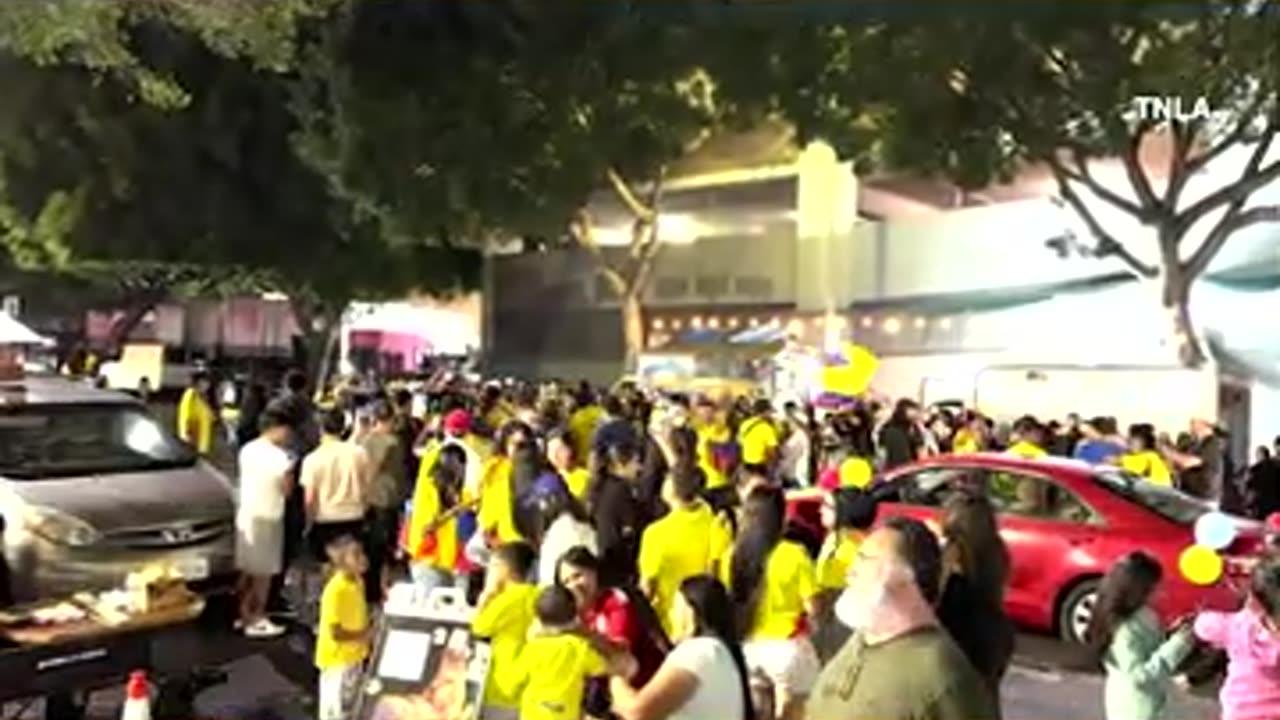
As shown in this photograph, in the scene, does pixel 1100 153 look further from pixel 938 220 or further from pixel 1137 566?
pixel 1137 566

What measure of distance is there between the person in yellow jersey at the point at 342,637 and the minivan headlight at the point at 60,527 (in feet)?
5.04

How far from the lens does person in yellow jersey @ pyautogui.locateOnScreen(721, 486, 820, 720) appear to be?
17.6 feet

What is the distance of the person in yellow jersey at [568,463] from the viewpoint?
294 inches

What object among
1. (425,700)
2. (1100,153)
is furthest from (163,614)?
(1100,153)

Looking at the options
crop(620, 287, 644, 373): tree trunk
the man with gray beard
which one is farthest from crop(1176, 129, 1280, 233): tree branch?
the man with gray beard

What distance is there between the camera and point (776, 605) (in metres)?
5.41

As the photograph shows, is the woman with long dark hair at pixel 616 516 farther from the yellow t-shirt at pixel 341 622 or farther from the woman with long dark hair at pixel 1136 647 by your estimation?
the woman with long dark hair at pixel 1136 647

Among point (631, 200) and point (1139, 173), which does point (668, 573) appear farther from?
point (631, 200)

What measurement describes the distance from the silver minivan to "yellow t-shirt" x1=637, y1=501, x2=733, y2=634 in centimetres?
247

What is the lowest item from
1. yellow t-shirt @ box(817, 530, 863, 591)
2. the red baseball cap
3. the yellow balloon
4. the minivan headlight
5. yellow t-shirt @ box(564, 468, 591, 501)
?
the yellow balloon

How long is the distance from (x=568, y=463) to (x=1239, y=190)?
5.45m

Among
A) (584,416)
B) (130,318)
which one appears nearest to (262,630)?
(584,416)

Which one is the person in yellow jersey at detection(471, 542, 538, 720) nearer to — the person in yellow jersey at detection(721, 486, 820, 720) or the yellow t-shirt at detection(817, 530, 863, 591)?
the person in yellow jersey at detection(721, 486, 820, 720)

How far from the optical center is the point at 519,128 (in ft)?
39.5
